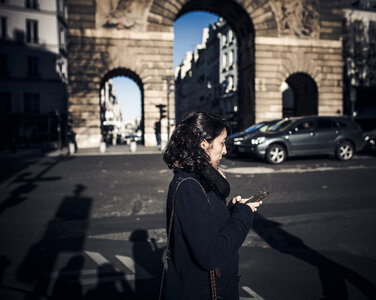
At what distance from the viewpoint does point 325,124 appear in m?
13.7

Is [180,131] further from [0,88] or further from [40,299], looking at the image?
[0,88]

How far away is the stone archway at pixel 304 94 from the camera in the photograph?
26.7m

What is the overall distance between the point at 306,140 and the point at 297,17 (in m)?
15.9

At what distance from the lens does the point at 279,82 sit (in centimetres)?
2588

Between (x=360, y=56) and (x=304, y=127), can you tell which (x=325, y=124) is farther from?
(x=360, y=56)

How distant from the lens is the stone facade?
2353 centimetres


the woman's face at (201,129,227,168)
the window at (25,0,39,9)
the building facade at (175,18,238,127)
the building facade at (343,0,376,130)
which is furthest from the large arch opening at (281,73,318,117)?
the window at (25,0,39,9)

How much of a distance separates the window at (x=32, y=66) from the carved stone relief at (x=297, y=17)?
2734 centimetres

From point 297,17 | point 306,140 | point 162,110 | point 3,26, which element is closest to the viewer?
point 306,140

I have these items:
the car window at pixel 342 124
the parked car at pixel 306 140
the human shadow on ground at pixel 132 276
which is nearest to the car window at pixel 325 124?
the parked car at pixel 306 140

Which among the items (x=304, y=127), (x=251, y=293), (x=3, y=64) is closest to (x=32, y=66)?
(x=3, y=64)

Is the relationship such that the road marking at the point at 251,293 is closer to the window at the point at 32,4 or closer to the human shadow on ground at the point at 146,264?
the human shadow on ground at the point at 146,264

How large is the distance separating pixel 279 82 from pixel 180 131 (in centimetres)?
2555

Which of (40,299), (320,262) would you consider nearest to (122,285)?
(40,299)
